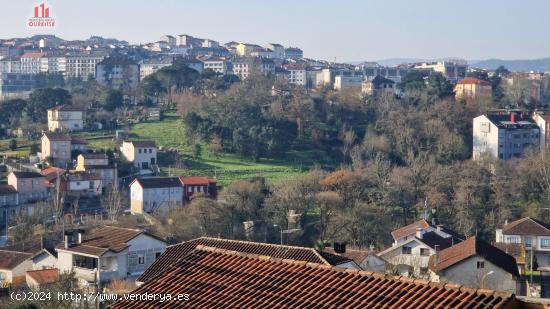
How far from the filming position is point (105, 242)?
1916 centimetres

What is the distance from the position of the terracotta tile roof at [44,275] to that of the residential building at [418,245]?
736cm

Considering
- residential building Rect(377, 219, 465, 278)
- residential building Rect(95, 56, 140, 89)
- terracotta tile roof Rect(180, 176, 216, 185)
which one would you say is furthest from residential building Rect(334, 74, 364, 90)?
residential building Rect(377, 219, 465, 278)

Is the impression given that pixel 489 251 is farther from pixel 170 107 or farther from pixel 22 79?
pixel 22 79

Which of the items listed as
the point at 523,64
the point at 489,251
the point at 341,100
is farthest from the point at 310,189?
the point at 523,64

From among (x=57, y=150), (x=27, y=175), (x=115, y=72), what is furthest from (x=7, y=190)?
(x=115, y=72)

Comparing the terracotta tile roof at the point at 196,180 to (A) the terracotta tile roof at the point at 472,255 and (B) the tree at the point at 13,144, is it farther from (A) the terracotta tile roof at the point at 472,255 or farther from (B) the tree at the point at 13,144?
(A) the terracotta tile roof at the point at 472,255

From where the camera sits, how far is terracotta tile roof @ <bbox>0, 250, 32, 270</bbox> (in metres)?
20.8

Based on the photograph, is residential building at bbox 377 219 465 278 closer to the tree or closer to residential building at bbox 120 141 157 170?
residential building at bbox 120 141 157 170

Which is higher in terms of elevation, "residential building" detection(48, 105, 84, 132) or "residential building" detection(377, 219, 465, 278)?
"residential building" detection(48, 105, 84, 132)

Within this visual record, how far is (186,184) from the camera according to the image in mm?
34875

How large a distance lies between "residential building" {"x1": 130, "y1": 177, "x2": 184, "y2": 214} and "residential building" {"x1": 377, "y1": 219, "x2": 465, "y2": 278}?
10632 millimetres

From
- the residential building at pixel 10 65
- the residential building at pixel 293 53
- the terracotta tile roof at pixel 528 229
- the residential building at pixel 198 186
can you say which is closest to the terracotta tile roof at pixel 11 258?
the residential building at pixel 198 186

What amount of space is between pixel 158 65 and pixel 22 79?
1024 cm

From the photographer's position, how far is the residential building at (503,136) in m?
45.0
